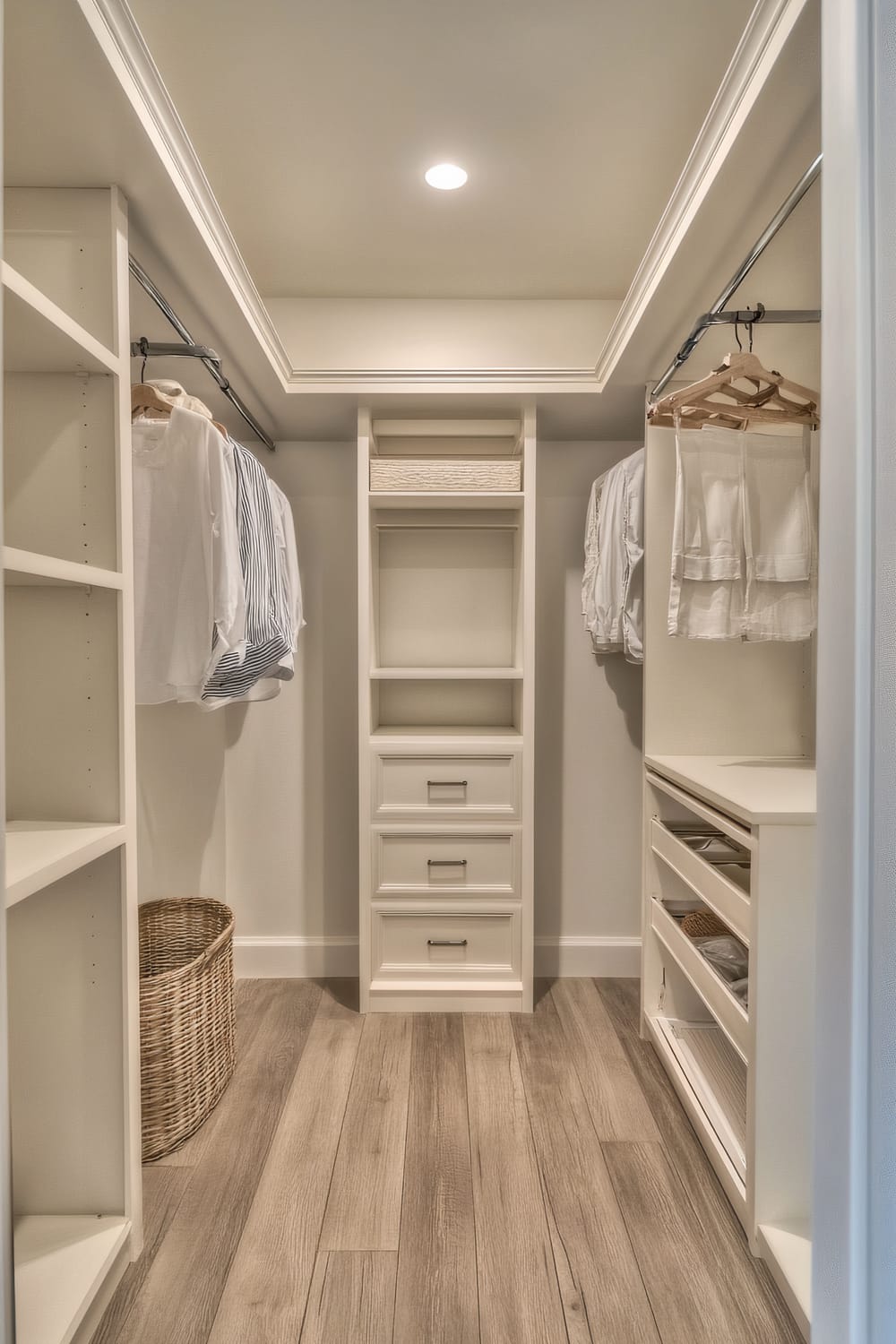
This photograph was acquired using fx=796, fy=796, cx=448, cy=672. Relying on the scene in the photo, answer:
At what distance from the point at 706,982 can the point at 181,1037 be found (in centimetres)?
127

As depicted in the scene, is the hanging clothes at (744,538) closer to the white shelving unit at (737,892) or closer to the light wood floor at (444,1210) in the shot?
the white shelving unit at (737,892)

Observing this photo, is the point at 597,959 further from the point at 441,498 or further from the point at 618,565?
the point at 441,498

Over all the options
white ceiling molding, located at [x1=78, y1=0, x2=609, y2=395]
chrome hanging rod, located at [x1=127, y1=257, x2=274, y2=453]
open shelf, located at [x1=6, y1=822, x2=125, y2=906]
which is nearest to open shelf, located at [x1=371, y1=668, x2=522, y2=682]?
white ceiling molding, located at [x1=78, y1=0, x2=609, y2=395]

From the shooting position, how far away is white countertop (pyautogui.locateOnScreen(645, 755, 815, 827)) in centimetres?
154

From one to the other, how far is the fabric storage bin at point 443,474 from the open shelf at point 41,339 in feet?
4.14

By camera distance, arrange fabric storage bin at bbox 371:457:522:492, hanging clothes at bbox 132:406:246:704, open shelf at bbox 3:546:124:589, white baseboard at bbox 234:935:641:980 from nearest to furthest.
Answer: open shelf at bbox 3:546:124:589 → hanging clothes at bbox 132:406:246:704 → fabric storage bin at bbox 371:457:522:492 → white baseboard at bbox 234:935:641:980

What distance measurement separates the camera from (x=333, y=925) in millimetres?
3051

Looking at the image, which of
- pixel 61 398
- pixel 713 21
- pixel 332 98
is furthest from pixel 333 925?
pixel 713 21

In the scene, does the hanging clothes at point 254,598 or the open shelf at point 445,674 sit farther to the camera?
the open shelf at point 445,674

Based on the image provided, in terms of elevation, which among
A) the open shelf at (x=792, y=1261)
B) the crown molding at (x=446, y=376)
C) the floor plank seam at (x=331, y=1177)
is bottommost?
the floor plank seam at (x=331, y=1177)

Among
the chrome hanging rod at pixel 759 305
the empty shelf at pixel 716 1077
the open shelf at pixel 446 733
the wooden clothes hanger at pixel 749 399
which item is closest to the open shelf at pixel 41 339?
the chrome hanging rod at pixel 759 305

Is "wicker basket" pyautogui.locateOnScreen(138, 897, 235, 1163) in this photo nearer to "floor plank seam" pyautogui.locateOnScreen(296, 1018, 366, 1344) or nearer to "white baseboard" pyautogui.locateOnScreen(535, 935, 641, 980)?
"floor plank seam" pyautogui.locateOnScreen(296, 1018, 366, 1344)

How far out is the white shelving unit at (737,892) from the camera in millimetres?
1542

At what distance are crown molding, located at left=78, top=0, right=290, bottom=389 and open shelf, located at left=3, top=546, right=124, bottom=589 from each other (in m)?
0.72
